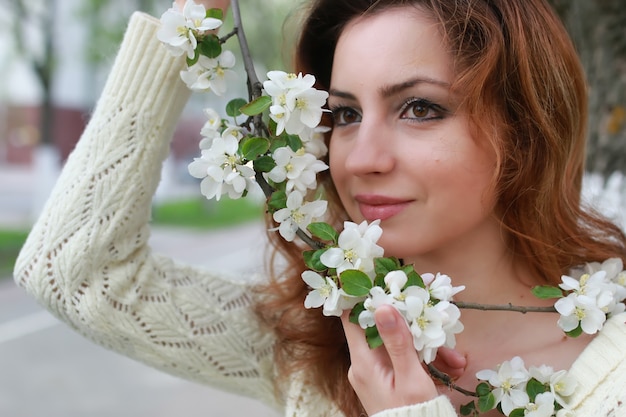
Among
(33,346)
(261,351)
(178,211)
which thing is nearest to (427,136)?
(261,351)

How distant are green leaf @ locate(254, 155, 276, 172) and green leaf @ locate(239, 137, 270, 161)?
2 centimetres

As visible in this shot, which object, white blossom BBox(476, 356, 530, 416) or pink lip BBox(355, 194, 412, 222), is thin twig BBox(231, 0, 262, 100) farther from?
white blossom BBox(476, 356, 530, 416)

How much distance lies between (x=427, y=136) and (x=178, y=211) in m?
14.1

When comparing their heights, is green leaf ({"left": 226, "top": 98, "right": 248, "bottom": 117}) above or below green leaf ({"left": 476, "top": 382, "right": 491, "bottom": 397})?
above

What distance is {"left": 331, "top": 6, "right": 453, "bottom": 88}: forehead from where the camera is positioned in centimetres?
139

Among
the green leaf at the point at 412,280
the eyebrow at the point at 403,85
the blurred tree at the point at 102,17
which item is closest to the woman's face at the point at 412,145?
the eyebrow at the point at 403,85

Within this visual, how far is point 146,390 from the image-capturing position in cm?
555

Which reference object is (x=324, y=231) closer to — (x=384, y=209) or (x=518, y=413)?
(x=384, y=209)

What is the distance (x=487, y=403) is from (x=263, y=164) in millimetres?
594

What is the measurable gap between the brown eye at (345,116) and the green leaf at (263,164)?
27 centimetres

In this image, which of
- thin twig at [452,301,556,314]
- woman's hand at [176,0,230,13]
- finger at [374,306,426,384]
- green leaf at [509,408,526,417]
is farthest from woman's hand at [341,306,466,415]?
woman's hand at [176,0,230,13]

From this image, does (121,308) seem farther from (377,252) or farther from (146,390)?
(146,390)

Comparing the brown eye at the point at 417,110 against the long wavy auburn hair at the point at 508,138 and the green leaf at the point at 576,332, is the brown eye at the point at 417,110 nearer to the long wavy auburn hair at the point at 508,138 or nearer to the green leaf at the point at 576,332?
the long wavy auburn hair at the point at 508,138

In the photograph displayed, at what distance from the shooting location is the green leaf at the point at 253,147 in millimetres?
1262
